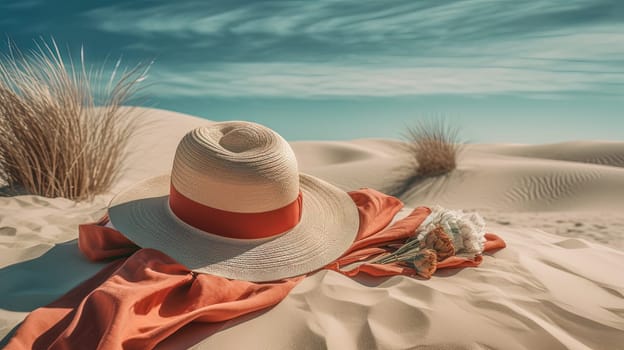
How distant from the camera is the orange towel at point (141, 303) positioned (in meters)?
1.59

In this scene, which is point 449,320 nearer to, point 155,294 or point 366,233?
point 366,233

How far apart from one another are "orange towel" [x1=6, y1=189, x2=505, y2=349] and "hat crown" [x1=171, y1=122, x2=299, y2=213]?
363 millimetres

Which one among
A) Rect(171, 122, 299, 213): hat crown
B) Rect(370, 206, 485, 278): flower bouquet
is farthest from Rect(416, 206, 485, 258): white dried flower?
Rect(171, 122, 299, 213): hat crown

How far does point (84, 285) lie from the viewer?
203 cm

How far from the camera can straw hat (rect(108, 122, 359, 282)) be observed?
205cm

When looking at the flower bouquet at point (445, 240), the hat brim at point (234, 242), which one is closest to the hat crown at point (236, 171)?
the hat brim at point (234, 242)

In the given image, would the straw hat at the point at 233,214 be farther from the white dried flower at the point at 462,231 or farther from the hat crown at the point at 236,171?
the white dried flower at the point at 462,231

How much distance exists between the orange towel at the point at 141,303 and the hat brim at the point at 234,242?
6cm

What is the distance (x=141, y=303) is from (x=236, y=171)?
700 mm

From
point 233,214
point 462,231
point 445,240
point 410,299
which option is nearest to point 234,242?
point 233,214

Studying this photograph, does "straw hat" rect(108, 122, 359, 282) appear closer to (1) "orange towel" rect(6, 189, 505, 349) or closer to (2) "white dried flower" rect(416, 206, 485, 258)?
(1) "orange towel" rect(6, 189, 505, 349)

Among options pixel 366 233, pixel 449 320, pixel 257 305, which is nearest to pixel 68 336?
pixel 257 305

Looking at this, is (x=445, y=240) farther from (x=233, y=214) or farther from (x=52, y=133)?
(x=52, y=133)

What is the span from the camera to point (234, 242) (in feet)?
7.05
